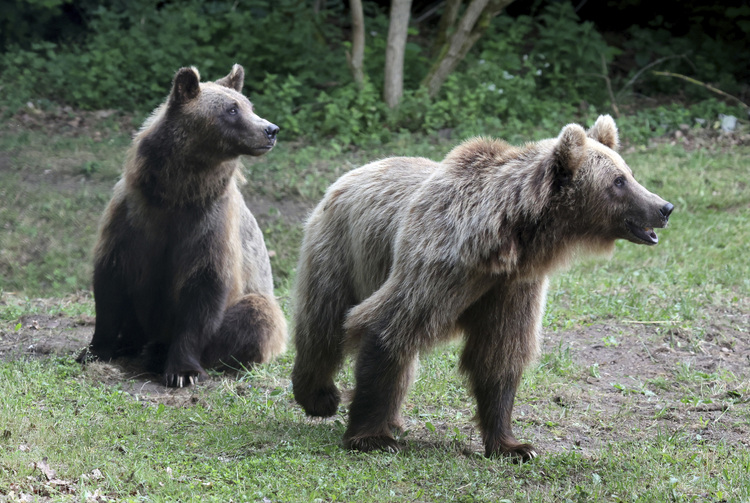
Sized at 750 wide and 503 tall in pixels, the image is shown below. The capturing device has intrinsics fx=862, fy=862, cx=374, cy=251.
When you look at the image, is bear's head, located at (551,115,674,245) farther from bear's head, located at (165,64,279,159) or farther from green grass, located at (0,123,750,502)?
bear's head, located at (165,64,279,159)

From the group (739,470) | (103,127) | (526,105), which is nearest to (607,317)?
(739,470)

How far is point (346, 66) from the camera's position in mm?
12250

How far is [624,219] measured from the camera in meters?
4.13

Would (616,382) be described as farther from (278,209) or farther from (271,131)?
(278,209)

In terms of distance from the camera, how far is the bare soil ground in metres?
4.85

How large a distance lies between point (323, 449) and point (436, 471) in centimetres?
61

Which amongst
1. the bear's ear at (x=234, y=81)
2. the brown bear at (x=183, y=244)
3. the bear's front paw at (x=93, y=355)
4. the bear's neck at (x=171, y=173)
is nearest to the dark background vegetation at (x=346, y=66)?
the bear's ear at (x=234, y=81)

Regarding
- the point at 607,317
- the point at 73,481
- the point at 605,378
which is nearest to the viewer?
the point at 73,481

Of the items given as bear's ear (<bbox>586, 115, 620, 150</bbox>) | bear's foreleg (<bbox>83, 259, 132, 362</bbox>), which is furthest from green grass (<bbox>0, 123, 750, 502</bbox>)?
bear's ear (<bbox>586, 115, 620, 150</bbox>)

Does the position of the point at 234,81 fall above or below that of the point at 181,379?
above

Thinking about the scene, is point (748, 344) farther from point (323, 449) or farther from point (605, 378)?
point (323, 449)

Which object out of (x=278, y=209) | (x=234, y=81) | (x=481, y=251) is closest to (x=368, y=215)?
(x=481, y=251)

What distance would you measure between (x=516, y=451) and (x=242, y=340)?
2356mm

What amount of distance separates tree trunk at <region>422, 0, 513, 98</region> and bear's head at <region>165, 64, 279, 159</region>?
6.52 m
